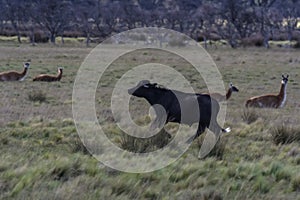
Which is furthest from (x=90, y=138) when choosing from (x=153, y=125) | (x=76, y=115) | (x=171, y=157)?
(x=76, y=115)

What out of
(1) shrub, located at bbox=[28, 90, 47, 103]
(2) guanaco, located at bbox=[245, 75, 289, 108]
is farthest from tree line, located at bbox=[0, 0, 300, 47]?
(1) shrub, located at bbox=[28, 90, 47, 103]

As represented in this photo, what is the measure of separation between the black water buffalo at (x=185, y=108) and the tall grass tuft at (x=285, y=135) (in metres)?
0.76

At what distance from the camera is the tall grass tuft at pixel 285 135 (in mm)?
7856

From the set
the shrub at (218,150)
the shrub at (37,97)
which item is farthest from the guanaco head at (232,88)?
the shrub at (218,150)

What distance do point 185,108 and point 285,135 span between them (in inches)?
64.5

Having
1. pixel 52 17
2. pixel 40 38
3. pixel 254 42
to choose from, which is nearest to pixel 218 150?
pixel 254 42

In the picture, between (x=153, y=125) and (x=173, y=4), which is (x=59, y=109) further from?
(x=173, y=4)

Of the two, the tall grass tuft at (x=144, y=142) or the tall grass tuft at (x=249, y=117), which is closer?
the tall grass tuft at (x=144, y=142)

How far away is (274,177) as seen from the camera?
595 centimetres

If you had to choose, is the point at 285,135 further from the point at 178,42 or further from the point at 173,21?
the point at 173,21

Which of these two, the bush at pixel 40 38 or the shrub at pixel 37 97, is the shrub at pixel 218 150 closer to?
the shrub at pixel 37 97

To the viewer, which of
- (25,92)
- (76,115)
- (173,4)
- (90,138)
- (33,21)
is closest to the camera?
(90,138)

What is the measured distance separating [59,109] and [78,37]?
184ft

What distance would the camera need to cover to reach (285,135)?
7.96 meters
